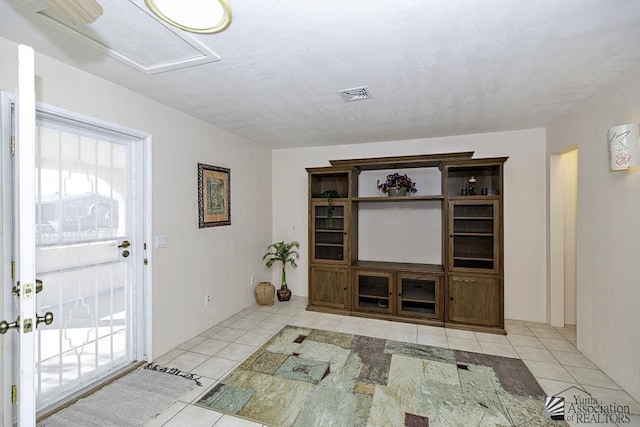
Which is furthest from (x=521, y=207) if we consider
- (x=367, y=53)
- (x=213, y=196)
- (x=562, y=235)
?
(x=213, y=196)

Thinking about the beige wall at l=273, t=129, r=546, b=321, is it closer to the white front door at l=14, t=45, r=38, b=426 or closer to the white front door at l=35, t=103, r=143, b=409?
the white front door at l=35, t=103, r=143, b=409

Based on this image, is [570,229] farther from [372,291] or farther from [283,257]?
[283,257]

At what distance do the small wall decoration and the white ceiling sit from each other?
73cm

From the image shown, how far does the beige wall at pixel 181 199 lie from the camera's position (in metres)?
2.15

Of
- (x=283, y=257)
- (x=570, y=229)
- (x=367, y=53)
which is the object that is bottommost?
(x=283, y=257)

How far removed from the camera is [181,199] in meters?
3.10

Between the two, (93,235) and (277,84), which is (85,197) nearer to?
(93,235)

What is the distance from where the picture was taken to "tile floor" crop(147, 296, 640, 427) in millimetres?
2141

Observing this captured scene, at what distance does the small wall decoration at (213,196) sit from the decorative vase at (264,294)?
112 centimetres

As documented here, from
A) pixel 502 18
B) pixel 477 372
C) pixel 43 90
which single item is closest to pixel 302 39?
pixel 502 18

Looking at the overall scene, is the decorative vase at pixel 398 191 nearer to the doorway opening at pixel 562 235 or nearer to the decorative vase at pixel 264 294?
the doorway opening at pixel 562 235

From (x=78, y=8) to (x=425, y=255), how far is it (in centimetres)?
419

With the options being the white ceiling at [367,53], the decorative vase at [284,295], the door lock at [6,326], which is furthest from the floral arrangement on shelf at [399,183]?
the door lock at [6,326]

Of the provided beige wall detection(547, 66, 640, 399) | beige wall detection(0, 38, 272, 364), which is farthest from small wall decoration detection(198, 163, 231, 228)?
beige wall detection(547, 66, 640, 399)
